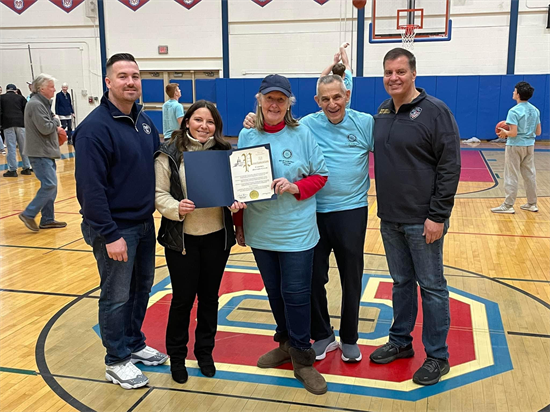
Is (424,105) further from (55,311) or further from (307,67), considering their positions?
(307,67)

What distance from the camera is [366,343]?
12.0 ft

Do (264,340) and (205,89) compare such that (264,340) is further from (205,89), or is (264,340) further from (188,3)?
(188,3)

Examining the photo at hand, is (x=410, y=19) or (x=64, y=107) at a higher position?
(x=410, y=19)

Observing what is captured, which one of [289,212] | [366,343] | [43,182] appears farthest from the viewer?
[43,182]

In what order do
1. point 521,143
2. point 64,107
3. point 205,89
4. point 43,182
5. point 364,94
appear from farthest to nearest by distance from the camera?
point 205,89 → point 364,94 → point 64,107 → point 521,143 → point 43,182

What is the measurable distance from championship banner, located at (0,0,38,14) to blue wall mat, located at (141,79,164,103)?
507 cm

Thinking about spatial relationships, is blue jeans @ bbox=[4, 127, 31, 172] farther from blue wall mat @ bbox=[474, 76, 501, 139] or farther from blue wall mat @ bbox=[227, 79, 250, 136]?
blue wall mat @ bbox=[474, 76, 501, 139]

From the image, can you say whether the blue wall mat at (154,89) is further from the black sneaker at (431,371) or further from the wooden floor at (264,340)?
the black sneaker at (431,371)

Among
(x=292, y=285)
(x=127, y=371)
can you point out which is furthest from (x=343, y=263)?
(x=127, y=371)

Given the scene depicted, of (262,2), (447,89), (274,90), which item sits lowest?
(274,90)

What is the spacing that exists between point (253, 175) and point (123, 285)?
38.7 inches

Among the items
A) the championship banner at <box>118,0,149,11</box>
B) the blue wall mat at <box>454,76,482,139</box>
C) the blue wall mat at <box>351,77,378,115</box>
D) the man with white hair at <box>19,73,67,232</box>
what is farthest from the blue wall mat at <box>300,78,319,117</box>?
the man with white hair at <box>19,73,67,232</box>

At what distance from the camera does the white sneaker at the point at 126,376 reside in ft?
10.1

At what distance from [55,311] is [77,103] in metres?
16.5
